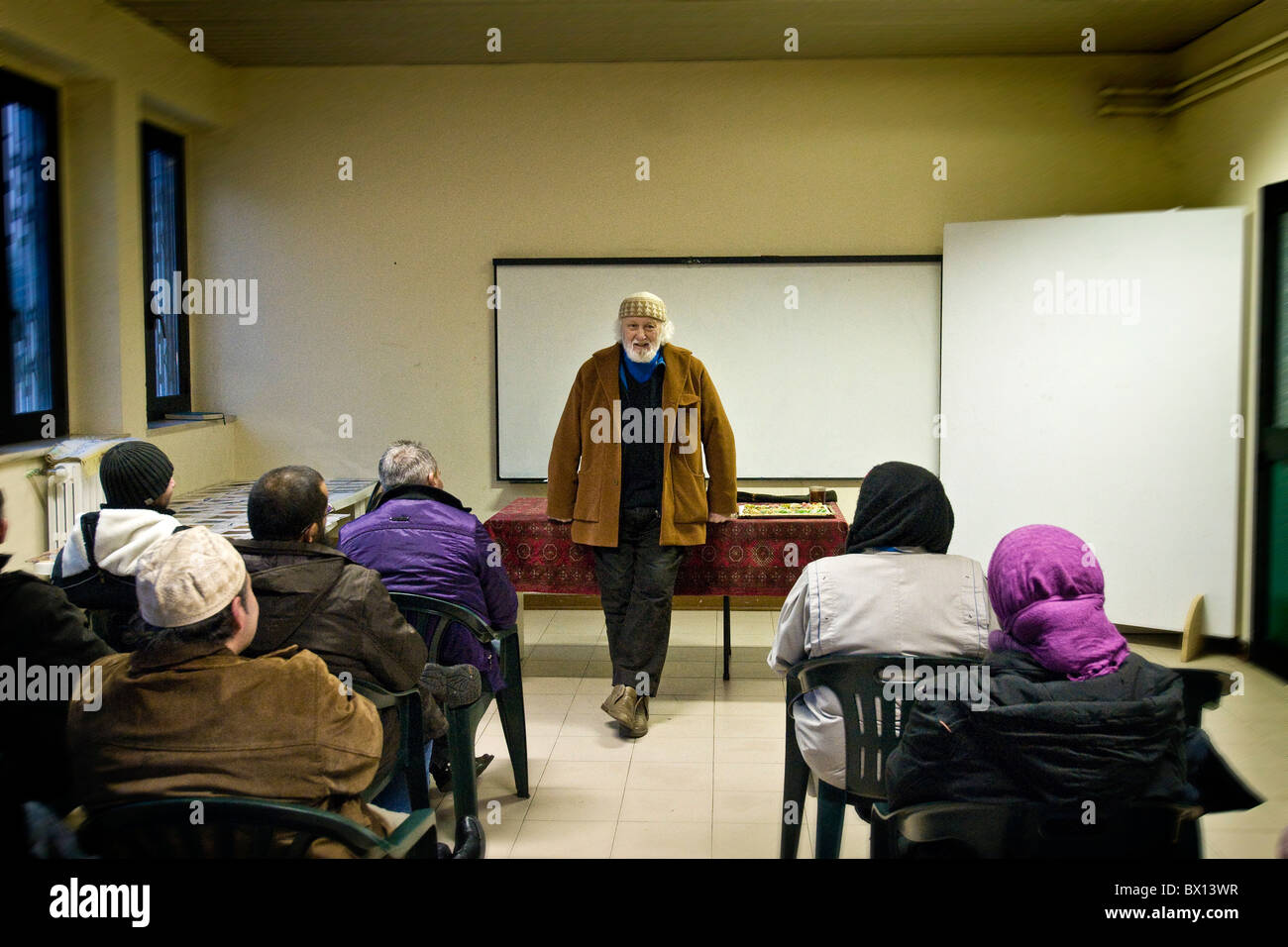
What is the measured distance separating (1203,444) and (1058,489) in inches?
23.8

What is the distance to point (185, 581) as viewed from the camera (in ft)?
5.63

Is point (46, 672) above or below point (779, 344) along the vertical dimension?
below

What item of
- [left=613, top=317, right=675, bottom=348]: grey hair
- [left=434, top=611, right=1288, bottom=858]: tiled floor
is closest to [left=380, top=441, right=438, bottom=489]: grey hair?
[left=434, top=611, right=1288, bottom=858]: tiled floor

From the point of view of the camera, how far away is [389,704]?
221 cm

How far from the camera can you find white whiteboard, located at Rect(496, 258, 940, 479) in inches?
207

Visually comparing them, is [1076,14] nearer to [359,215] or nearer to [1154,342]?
[1154,342]

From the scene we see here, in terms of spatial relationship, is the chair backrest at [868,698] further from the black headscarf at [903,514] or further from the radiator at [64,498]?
the radiator at [64,498]

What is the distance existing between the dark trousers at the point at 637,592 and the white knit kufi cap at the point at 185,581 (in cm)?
220

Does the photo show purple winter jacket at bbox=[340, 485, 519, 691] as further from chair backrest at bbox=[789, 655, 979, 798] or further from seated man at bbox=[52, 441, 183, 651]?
chair backrest at bbox=[789, 655, 979, 798]

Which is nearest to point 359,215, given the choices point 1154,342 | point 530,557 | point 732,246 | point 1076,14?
point 732,246

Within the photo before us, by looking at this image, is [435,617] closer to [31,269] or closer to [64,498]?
→ [64,498]

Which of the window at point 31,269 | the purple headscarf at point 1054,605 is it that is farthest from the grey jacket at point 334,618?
the window at point 31,269

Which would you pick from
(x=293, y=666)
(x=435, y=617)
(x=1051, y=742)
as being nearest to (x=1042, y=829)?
(x=1051, y=742)

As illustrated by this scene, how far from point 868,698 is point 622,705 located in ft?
5.22
